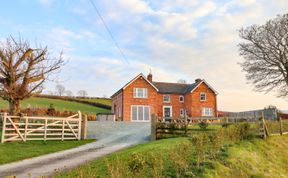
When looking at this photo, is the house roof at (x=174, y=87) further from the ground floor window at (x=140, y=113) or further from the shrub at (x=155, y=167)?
the shrub at (x=155, y=167)

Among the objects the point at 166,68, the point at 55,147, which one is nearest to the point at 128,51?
the point at 166,68

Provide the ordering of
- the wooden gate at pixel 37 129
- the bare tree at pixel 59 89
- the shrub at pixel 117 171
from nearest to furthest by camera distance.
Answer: the shrub at pixel 117 171, the wooden gate at pixel 37 129, the bare tree at pixel 59 89

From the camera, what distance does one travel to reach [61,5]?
12.0m

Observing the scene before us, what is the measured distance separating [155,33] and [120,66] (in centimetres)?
819

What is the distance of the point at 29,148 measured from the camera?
15.4 m

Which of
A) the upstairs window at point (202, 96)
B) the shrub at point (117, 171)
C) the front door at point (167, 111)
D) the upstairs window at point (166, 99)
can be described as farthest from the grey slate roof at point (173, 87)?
the shrub at point (117, 171)

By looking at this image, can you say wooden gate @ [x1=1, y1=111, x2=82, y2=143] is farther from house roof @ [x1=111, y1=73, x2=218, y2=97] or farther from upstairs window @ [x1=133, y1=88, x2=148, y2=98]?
house roof @ [x1=111, y1=73, x2=218, y2=97]

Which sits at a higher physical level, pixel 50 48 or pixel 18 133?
pixel 50 48

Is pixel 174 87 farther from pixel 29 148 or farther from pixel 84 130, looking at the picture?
pixel 29 148

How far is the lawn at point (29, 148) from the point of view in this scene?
13086mm

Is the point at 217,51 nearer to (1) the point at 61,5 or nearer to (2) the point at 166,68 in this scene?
(2) the point at 166,68

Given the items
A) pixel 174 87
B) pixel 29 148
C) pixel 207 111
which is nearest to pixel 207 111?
pixel 207 111

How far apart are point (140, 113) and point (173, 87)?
373 inches

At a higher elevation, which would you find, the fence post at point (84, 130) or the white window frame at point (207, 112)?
the white window frame at point (207, 112)
